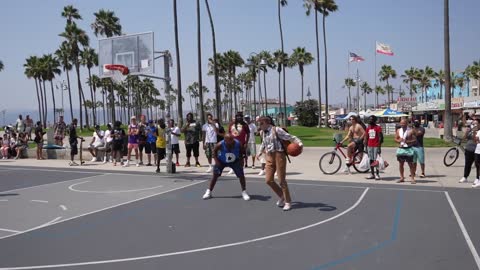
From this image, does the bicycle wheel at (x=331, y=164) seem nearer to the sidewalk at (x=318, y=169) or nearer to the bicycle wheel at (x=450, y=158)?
the sidewalk at (x=318, y=169)

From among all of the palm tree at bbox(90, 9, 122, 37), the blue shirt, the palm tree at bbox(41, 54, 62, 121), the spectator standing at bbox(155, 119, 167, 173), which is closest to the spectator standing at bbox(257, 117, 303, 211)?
the spectator standing at bbox(155, 119, 167, 173)

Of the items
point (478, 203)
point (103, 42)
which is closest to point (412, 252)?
point (478, 203)

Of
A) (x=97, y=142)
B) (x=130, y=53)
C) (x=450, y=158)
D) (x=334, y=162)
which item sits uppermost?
(x=130, y=53)

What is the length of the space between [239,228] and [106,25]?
168 feet

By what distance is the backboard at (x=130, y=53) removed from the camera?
16.3 metres

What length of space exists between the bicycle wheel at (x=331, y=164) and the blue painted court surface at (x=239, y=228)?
1997 millimetres

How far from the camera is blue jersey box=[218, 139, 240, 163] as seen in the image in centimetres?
987

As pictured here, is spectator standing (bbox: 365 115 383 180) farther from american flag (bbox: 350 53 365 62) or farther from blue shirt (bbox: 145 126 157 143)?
american flag (bbox: 350 53 365 62)

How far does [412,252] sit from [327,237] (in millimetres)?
1255

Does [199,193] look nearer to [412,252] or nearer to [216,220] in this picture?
[216,220]

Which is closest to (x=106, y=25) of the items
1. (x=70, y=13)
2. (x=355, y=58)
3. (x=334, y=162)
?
(x=70, y=13)

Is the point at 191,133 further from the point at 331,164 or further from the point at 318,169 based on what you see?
the point at 331,164

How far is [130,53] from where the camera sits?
16766 mm

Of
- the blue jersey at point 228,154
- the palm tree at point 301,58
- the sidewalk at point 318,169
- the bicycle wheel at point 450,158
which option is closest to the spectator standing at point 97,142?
the sidewalk at point 318,169
